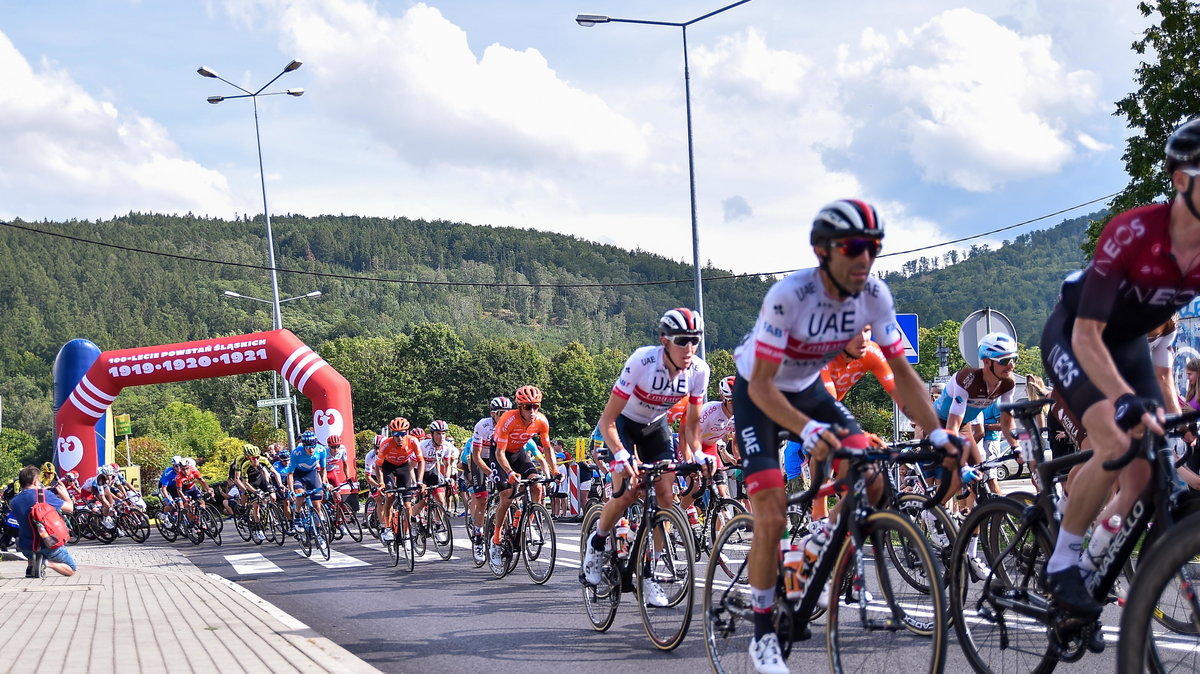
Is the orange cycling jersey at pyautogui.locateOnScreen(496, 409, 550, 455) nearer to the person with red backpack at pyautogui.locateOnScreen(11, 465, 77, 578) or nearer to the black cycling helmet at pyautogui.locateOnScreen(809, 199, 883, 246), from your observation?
the person with red backpack at pyautogui.locateOnScreen(11, 465, 77, 578)

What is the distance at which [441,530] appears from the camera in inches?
558

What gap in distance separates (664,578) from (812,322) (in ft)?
8.27

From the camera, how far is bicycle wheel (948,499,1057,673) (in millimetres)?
4625

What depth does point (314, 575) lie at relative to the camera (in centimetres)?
1360

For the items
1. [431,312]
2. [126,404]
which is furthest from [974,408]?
[431,312]

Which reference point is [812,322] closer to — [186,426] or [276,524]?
[276,524]

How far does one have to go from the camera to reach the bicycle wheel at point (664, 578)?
21.9 feet

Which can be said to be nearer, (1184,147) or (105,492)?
(1184,147)

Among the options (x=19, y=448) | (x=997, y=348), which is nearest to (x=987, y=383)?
(x=997, y=348)

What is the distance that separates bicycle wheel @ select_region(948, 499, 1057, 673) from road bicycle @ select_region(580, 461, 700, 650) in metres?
1.78

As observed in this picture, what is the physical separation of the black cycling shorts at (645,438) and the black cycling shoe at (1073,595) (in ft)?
14.0

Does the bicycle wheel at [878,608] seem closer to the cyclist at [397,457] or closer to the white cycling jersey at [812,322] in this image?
the white cycling jersey at [812,322]

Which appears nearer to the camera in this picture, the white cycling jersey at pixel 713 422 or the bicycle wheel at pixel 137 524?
the white cycling jersey at pixel 713 422

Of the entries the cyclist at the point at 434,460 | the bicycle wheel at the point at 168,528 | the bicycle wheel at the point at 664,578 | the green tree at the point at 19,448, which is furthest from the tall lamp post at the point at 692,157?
the green tree at the point at 19,448
